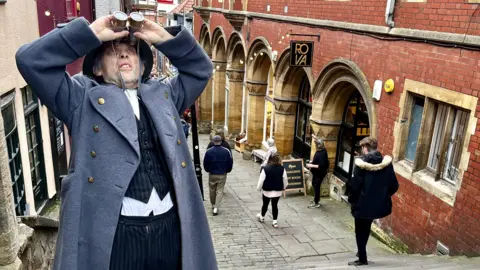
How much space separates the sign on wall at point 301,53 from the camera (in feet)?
33.7

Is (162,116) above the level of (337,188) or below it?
above

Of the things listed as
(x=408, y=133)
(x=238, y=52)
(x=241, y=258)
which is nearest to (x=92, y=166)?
(x=241, y=258)

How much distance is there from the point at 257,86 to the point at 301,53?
186 inches

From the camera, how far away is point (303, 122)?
12867 millimetres

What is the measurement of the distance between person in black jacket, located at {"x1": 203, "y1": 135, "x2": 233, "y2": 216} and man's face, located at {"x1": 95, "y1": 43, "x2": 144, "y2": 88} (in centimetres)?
687

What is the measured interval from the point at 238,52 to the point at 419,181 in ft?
36.6

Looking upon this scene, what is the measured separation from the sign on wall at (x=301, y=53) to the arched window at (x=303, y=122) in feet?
6.67

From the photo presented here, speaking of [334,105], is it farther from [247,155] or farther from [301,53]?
[247,155]

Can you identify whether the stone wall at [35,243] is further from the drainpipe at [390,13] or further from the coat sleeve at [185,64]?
the drainpipe at [390,13]

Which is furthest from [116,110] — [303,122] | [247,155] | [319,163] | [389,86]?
[247,155]

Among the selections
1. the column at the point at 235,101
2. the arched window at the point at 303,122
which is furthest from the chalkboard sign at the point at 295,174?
the column at the point at 235,101

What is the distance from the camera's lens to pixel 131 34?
1.85 meters

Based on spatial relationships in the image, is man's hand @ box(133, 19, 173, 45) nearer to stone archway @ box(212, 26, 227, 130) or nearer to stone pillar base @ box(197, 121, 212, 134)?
stone archway @ box(212, 26, 227, 130)

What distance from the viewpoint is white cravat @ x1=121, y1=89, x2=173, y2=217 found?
5.89 feet
